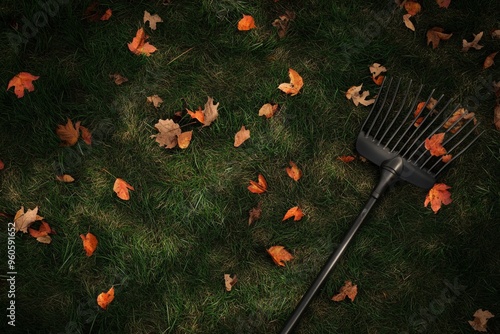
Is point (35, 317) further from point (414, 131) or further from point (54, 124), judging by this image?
point (414, 131)

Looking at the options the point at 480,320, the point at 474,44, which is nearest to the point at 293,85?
the point at 474,44

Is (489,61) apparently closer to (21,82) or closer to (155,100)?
(155,100)

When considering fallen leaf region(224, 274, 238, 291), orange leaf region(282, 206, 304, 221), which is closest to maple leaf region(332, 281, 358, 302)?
orange leaf region(282, 206, 304, 221)

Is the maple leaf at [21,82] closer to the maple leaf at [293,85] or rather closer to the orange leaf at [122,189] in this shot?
the orange leaf at [122,189]

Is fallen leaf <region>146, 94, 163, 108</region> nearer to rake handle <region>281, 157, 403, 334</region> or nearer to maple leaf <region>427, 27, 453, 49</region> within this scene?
rake handle <region>281, 157, 403, 334</region>

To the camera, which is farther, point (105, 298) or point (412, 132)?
point (412, 132)

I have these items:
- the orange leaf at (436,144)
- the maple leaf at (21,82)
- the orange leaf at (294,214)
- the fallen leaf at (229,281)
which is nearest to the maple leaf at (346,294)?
the orange leaf at (294,214)
